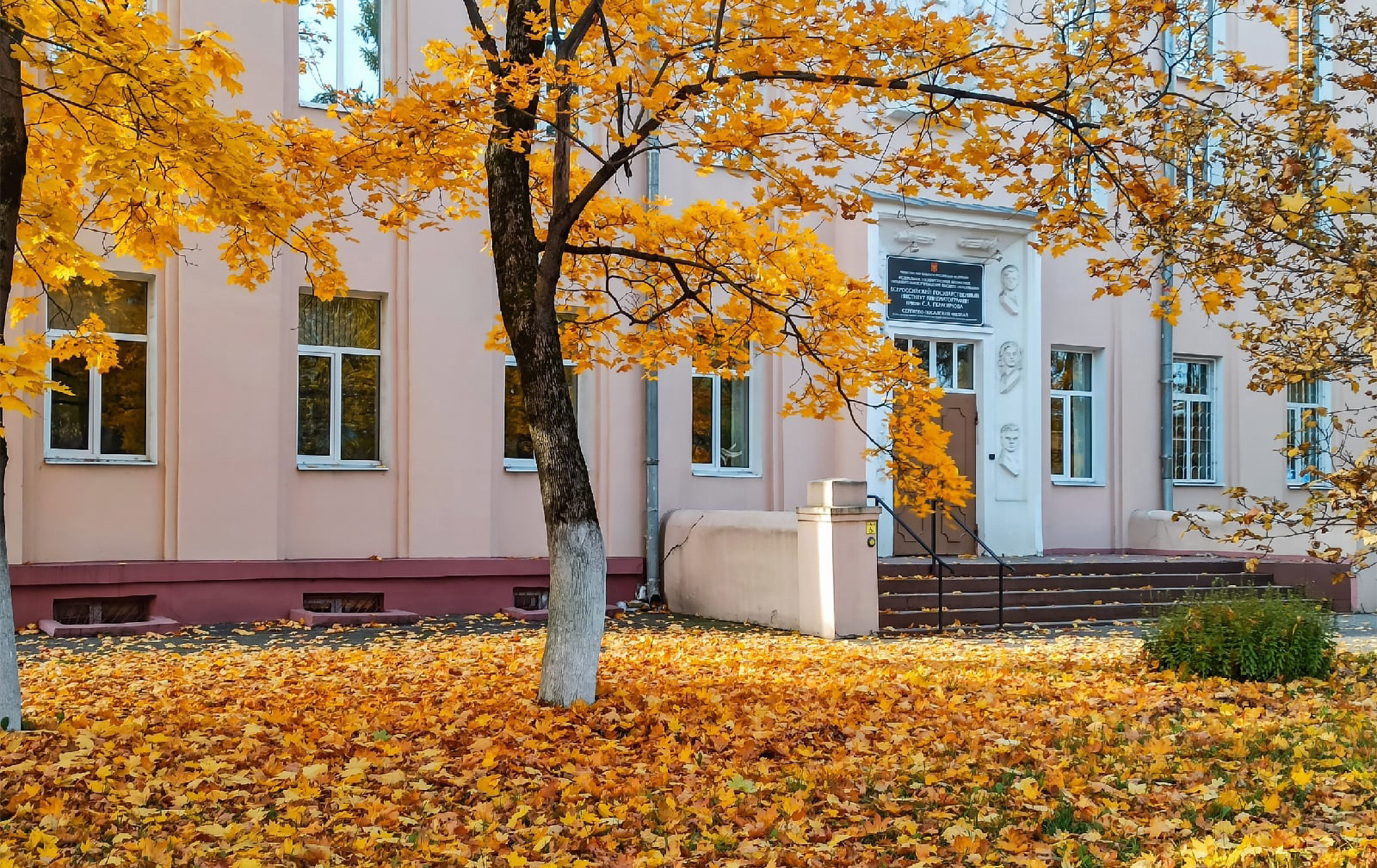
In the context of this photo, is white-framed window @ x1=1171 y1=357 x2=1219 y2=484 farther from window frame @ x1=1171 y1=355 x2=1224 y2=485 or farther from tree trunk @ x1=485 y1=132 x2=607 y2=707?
tree trunk @ x1=485 y1=132 x2=607 y2=707

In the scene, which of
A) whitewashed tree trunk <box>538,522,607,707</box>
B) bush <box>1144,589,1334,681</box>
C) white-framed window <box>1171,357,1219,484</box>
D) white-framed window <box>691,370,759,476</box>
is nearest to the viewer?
whitewashed tree trunk <box>538,522,607,707</box>

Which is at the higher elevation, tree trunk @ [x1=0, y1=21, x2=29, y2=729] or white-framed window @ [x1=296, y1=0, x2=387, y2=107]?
white-framed window @ [x1=296, y1=0, x2=387, y2=107]

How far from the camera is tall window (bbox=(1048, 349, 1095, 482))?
1942 cm

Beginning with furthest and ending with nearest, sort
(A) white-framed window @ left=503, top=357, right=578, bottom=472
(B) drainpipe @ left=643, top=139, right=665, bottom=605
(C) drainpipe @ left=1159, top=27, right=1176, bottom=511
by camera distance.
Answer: (C) drainpipe @ left=1159, top=27, right=1176, bottom=511 < (B) drainpipe @ left=643, top=139, right=665, bottom=605 < (A) white-framed window @ left=503, top=357, right=578, bottom=472

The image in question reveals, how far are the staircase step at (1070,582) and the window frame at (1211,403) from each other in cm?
332

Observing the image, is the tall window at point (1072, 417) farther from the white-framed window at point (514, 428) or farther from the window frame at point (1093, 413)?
the white-framed window at point (514, 428)

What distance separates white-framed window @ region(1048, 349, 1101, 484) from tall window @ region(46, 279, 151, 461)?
469 inches

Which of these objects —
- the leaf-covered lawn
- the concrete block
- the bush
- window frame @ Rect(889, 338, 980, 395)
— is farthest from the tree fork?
window frame @ Rect(889, 338, 980, 395)

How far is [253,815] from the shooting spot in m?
5.57

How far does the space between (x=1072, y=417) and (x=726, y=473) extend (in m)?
5.83

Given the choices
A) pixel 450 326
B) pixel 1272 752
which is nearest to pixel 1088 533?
pixel 450 326

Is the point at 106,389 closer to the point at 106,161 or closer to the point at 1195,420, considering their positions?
the point at 106,161

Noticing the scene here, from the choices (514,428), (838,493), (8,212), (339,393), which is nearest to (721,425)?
(514,428)

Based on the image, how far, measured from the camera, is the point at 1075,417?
773 inches
